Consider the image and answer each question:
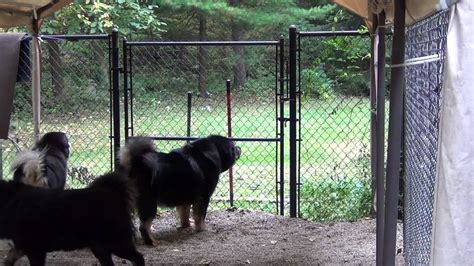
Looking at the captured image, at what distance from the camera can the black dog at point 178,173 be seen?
6098 mm

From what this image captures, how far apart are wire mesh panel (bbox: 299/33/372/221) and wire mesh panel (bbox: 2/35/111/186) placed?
299cm

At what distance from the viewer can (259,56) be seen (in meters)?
14.1

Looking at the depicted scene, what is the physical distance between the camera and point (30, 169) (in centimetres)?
541

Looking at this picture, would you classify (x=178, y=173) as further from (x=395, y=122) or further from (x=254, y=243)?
(x=395, y=122)

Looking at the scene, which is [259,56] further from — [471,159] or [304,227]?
[471,159]

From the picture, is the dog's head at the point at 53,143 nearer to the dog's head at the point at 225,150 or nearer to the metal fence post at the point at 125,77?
the metal fence post at the point at 125,77

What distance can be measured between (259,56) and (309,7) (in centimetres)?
269

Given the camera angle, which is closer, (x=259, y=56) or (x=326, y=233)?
(x=326, y=233)

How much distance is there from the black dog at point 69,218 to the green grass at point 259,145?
10.9ft

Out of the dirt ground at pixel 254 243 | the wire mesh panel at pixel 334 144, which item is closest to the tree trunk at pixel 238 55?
the wire mesh panel at pixel 334 144

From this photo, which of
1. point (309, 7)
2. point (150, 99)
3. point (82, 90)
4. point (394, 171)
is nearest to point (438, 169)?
point (394, 171)

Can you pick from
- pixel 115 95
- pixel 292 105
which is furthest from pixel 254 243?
pixel 115 95

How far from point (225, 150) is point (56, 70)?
4.92 metres

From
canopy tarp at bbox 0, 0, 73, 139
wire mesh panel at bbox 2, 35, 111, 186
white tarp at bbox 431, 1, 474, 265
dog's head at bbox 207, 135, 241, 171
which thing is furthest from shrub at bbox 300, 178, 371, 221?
white tarp at bbox 431, 1, 474, 265
